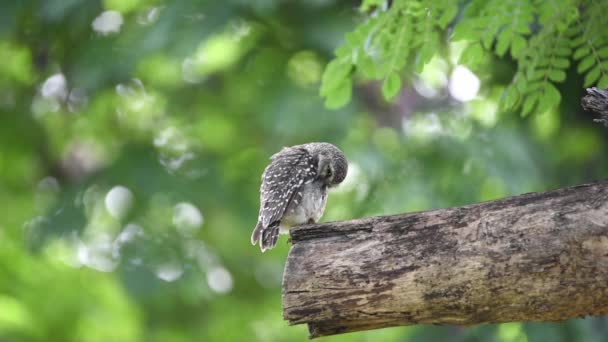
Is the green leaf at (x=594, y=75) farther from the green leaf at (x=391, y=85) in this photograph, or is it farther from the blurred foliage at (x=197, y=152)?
the blurred foliage at (x=197, y=152)

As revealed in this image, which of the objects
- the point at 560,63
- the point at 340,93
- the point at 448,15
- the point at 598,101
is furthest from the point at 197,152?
the point at 598,101

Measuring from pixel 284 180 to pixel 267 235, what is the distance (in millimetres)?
524

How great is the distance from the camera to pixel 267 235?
18.4 feet

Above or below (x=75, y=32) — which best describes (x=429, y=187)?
below

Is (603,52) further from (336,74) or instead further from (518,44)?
(336,74)

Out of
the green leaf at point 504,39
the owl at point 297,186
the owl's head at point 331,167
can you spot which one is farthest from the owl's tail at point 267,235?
the green leaf at point 504,39

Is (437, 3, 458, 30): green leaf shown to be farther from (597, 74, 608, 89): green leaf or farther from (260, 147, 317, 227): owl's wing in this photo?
(260, 147, 317, 227): owl's wing

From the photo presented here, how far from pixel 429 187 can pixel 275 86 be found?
225 centimetres

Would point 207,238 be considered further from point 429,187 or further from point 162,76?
point 429,187

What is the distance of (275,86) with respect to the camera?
424 inches

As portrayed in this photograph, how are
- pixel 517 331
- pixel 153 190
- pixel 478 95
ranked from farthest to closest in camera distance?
1. pixel 153 190
2. pixel 478 95
3. pixel 517 331

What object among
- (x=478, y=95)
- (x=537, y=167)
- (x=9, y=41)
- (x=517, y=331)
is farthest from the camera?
(x=9, y=41)

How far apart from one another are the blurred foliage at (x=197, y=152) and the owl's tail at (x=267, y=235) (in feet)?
11.4

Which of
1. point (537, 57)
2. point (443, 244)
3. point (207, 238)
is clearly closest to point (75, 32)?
point (207, 238)
